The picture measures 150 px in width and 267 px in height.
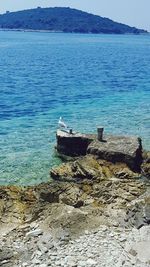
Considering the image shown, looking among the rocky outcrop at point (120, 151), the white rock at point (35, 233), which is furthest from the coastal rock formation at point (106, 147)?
the white rock at point (35, 233)

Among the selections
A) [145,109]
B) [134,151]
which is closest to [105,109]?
[145,109]

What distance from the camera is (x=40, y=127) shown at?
36719 millimetres

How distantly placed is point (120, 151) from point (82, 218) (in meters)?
8.69

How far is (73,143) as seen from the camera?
29609mm

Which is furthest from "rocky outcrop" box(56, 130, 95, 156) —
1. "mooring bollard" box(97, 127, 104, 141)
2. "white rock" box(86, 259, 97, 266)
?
"white rock" box(86, 259, 97, 266)

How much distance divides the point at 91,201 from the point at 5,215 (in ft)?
12.0

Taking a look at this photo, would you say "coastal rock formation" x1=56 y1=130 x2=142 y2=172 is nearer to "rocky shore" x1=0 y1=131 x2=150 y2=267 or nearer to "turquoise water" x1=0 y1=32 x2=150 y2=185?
"rocky shore" x1=0 y1=131 x2=150 y2=267

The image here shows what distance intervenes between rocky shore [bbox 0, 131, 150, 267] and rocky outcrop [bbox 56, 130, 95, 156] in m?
3.58

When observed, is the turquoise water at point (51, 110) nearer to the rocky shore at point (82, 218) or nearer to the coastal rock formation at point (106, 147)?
the coastal rock formation at point (106, 147)

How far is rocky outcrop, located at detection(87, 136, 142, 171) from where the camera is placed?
26.0m

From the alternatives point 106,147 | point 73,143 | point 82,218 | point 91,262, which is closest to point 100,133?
point 106,147

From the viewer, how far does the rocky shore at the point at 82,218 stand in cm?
1620

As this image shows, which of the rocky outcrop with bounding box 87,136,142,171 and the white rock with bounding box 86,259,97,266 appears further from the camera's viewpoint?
the rocky outcrop with bounding box 87,136,142,171

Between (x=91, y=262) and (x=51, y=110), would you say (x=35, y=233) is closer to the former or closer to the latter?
(x=91, y=262)
